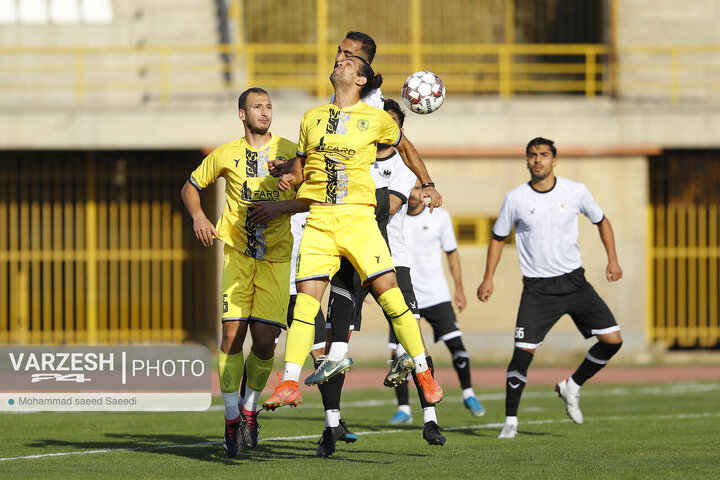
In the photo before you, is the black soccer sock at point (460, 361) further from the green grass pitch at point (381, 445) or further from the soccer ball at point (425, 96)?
the soccer ball at point (425, 96)

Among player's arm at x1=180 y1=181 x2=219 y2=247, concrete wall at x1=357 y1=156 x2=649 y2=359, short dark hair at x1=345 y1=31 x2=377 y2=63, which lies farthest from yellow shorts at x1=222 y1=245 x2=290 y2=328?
concrete wall at x1=357 y1=156 x2=649 y2=359

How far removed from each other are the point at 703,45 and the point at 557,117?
3.24 m

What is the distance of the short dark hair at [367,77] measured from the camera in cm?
788

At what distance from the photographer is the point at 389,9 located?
2481 centimetres

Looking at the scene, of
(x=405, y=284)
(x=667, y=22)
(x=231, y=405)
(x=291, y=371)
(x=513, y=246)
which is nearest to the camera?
(x=291, y=371)

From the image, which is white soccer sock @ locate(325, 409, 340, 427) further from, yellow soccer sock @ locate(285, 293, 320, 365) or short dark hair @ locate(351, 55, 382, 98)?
short dark hair @ locate(351, 55, 382, 98)

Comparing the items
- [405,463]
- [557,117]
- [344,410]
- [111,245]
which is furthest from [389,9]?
[405,463]

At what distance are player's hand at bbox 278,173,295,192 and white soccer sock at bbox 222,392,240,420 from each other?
4.89 ft

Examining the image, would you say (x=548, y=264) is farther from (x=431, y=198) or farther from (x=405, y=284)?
(x=431, y=198)

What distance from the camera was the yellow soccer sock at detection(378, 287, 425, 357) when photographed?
7770mm

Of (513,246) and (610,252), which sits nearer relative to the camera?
(610,252)

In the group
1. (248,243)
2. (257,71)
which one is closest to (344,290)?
(248,243)

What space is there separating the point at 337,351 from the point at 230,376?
2.70 feet

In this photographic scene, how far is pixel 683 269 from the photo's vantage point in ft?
70.4
